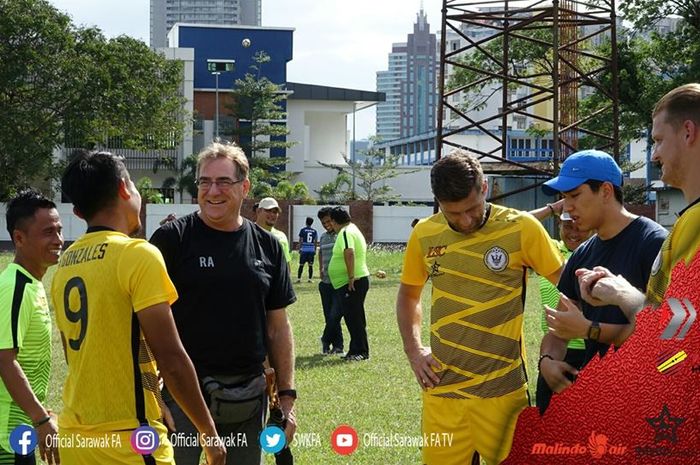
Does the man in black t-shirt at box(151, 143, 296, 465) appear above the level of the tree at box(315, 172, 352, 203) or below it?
above

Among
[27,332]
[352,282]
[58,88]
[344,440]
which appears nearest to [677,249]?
[27,332]

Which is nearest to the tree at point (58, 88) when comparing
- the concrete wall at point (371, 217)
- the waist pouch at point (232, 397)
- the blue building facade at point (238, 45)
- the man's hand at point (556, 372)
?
the concrete wall at point (371, 217)

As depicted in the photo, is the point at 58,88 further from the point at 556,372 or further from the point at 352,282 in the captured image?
the point at 556,372

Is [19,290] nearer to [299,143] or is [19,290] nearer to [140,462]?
[140,462]

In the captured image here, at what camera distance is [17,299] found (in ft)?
16.0

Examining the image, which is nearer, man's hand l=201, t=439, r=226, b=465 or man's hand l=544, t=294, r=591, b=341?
man's hand l=544, t=294, r=591, b=341

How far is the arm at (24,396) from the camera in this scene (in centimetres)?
469

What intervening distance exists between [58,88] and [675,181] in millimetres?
53598

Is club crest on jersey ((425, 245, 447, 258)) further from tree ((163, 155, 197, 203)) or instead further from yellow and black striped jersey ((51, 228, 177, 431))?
tree ((163, 155, 197, 203))

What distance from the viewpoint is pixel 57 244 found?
5.32m

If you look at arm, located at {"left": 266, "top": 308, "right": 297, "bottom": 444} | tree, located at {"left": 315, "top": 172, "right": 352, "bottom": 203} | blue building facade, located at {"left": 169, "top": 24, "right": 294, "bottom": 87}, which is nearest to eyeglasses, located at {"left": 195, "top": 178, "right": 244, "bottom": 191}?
arm, located at {"left": 266, "top": 308, "right": 297, "bottom": 444}

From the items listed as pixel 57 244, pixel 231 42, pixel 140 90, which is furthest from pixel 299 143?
pixel 57 244

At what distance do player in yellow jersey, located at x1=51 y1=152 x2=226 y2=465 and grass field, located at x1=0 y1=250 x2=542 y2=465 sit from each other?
448cm

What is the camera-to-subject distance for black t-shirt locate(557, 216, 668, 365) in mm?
4230
